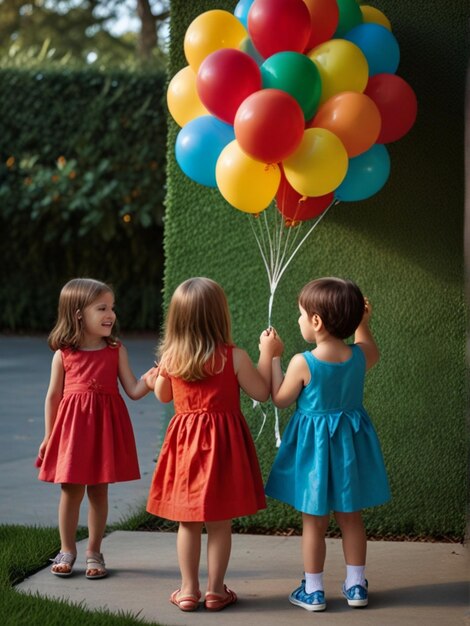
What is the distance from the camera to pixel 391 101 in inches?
152

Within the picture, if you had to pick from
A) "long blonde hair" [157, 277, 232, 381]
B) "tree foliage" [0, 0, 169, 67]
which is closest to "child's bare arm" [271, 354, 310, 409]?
"long blonde hair" [157, 277, 232, 381]

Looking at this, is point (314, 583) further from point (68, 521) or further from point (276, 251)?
point (276, 251)

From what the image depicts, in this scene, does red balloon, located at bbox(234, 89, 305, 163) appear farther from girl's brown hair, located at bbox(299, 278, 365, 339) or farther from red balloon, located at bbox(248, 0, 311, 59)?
girl's brown hair, located at bbox(299, 278, 365, 339)

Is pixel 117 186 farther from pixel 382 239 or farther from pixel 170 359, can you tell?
pixel 170 359

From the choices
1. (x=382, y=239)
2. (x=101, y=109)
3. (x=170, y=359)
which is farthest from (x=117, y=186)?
(x=170, y=359)

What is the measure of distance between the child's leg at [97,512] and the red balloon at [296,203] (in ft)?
4.18

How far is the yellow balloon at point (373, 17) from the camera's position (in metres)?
4.03

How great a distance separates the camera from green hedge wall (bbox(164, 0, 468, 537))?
435cm

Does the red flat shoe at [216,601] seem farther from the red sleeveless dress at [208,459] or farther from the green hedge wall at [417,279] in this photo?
the green hedge wall at [417,279]

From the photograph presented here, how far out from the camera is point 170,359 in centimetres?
348

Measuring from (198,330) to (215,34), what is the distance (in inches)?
47.2

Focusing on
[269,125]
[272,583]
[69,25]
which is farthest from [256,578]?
[69,25]

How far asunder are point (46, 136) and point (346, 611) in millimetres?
9864

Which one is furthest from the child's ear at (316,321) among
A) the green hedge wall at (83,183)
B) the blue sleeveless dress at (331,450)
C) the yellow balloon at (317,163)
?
the green hedge wall at (83,183)
